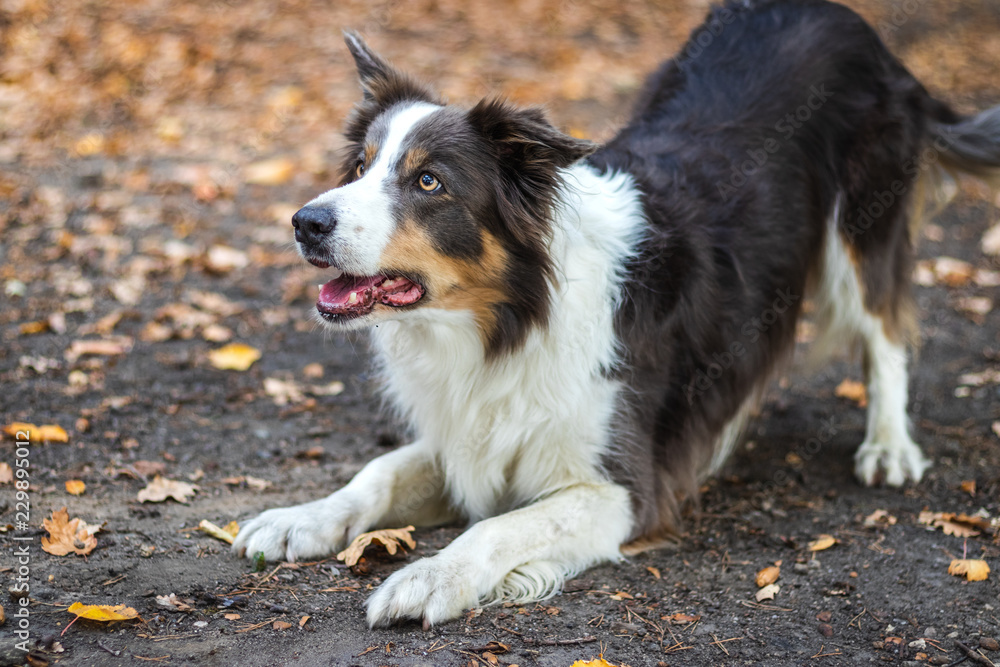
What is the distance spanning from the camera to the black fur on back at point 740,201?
11.9 ft

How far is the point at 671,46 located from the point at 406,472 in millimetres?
8352

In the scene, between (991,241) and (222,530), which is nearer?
(222,530)

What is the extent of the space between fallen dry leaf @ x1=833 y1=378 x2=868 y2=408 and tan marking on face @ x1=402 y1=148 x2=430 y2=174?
3.24 m

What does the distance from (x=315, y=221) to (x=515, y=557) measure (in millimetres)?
1407

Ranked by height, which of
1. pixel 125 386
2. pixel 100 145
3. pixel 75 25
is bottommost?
pixel 125 386

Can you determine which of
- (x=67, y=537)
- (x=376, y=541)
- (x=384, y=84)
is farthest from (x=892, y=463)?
(x=67, y=537)

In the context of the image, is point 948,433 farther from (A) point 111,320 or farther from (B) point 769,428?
(A) point 111,320

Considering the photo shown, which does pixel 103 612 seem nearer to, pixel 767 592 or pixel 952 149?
pixel 767 592

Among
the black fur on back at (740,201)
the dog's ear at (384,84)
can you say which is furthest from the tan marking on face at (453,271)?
the dog's ear at (384,84)

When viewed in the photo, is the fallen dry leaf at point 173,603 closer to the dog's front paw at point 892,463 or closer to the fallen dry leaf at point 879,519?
the fallen dry leaf at point 879,519

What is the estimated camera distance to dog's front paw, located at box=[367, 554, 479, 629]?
2.84m

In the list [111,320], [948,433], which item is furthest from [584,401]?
[111,320]

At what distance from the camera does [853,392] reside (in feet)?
17.1

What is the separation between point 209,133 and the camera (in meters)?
8.51
